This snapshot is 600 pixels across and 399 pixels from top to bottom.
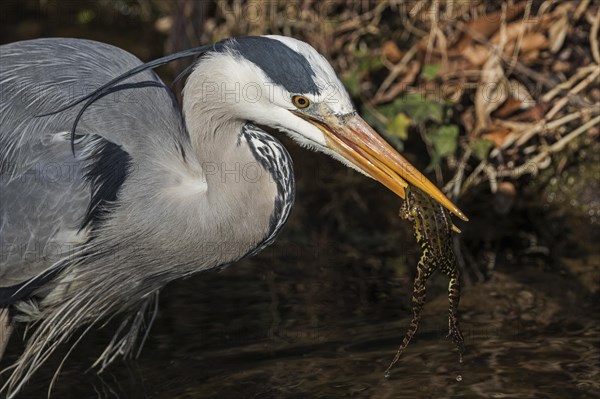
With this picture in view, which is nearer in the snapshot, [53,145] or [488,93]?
[53,145]

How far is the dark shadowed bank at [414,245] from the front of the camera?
416cm

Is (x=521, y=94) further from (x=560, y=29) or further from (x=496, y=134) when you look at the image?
(x=560, y=29)

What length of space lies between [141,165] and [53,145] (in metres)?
0.33

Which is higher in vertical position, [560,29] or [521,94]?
[560,29]

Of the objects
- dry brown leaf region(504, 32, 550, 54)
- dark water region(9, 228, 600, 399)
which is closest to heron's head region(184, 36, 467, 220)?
dark water region(9, 228, 600, 399)

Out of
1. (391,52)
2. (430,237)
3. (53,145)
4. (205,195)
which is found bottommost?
(430,237)

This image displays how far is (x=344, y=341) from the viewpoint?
4402mm

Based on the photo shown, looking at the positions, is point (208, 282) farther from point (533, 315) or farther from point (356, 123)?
point (356, 123)

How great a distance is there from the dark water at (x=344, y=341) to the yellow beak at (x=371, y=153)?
0.93m

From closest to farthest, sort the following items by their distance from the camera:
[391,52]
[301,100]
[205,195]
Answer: [301,100] → [205,195] → [391,52]

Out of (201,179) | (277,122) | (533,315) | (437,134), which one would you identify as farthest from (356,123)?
(437,134)

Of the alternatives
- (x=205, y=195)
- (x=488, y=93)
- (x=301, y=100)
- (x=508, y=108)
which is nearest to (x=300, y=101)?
(x=301, y=100)

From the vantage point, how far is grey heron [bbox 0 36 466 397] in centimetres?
343

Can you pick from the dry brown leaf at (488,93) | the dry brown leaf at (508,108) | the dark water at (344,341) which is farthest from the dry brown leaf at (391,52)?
the dark water at (344,341)
